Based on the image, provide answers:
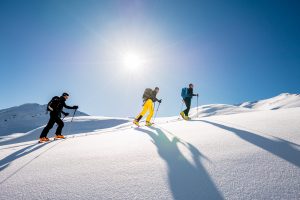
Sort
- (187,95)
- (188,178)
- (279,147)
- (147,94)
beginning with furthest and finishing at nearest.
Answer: (187,95) → (147,94) → (279,147) → (188,178)

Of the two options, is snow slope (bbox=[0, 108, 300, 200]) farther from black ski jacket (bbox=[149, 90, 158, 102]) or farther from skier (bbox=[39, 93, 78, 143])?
black ski jacket (bbox=[149, 90, 158, 102])

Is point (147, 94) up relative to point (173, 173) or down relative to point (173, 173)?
up

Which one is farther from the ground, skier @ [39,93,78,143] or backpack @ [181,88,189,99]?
backpack @ [181,88,189,99]

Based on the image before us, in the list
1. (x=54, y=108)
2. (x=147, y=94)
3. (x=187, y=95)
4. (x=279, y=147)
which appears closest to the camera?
(x=279, y=147)

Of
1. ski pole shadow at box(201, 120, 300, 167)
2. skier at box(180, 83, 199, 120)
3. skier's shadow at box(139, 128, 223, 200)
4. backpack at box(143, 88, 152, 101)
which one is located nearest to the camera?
skier's shadow at box(139, 128, 223, 200)

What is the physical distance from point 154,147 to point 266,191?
254 centimetres

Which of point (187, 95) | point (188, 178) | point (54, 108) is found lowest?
point (188, 178)

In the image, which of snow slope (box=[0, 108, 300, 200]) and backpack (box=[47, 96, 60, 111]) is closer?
snow slope (box=[0, 108, 300, 200])

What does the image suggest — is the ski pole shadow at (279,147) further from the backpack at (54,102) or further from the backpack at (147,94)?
the backpack at (54,102)

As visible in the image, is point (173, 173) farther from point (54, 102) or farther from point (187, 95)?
point (187, 95)

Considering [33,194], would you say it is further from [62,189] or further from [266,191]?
[266,191]

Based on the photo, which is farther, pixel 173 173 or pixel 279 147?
pixel 279 147

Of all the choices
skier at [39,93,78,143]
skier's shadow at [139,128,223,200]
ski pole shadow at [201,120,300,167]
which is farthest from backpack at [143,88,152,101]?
skier's shadow at [139,128,223,200]

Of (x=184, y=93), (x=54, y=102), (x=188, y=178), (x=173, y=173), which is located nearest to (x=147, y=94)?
(x=184, y=93)
